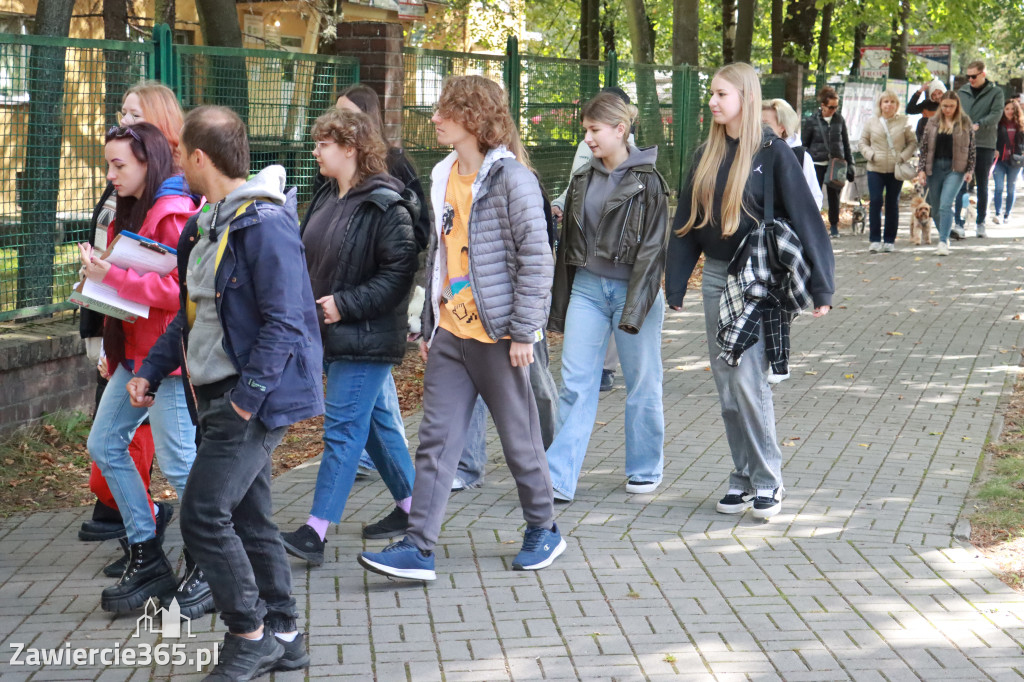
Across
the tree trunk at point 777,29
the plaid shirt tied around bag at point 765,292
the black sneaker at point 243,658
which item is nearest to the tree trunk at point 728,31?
the tree trunk at point 777,29

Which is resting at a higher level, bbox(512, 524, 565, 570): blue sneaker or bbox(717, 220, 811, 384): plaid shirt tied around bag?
bbox(717, 220, 811, 384): plaid shirt tied around bag

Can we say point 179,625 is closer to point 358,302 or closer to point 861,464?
point 358,302

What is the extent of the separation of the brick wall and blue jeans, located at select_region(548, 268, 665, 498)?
304 centimetres

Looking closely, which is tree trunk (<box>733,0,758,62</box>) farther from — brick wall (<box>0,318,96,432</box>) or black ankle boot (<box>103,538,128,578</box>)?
black ankle boot (<box>103,538,128,578</box>)

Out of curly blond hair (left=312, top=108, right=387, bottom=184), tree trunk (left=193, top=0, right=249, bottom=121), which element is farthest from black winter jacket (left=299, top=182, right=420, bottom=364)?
tree trunk (left=193, top=0, right=249, bottom=121)

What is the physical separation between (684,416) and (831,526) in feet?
7.59

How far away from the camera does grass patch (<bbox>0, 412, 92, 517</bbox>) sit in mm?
6129

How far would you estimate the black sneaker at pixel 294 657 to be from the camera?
4.05m

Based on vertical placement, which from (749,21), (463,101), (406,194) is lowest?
(406,194)

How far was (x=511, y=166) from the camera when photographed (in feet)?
15.5

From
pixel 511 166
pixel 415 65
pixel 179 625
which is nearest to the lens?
pixel 179 625

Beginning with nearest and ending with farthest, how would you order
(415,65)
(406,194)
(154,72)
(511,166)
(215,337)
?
(215,337)
(511,166)
(406,194)
(154,72)
(415,65)

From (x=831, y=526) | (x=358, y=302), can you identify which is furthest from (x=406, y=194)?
(x=831, y=526)

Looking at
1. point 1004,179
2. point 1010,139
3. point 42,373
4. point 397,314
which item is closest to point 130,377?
point 397,314
